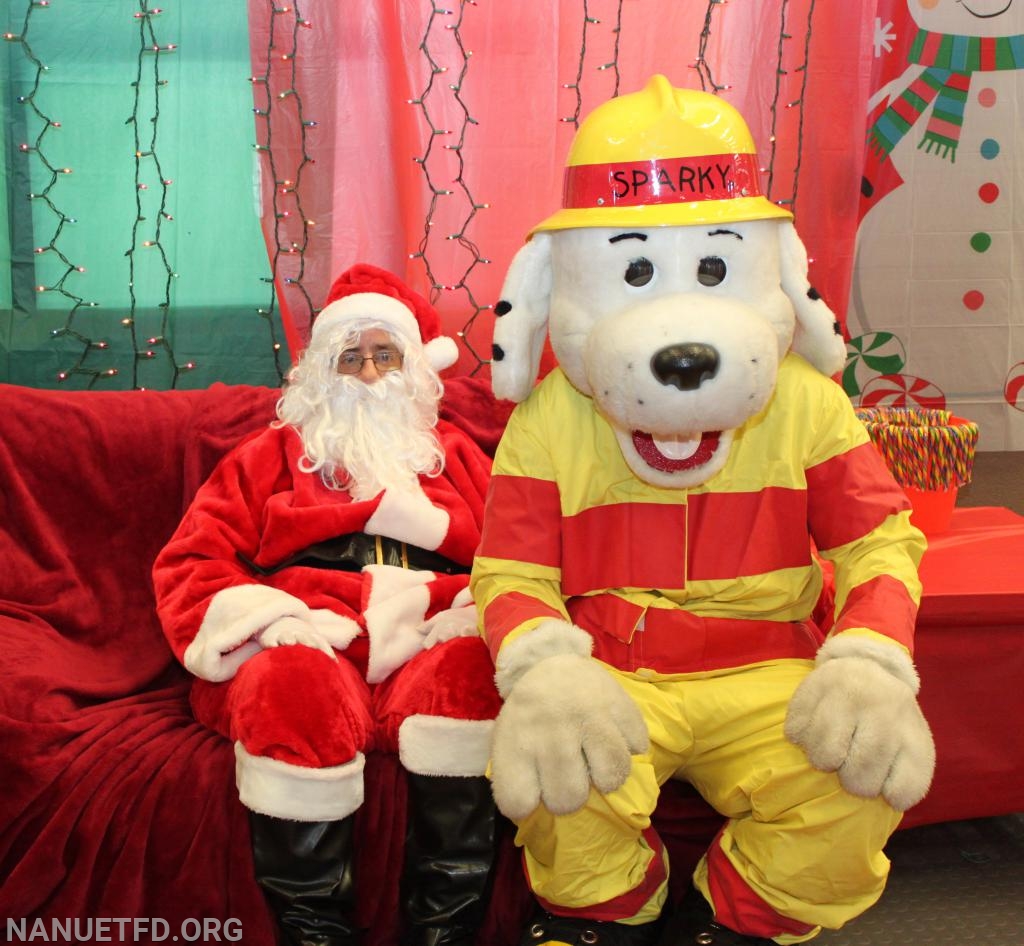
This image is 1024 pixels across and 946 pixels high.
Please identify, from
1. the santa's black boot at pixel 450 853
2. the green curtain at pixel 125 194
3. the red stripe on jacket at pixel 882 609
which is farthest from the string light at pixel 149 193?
the red stripe on jacket at pixel 882 609

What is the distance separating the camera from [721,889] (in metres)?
1.34

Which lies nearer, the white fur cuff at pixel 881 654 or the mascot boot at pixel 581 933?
the white fur cuff at pixel 881 654

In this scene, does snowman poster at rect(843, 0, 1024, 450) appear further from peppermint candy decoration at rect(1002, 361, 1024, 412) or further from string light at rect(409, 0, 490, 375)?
string light at rect(409, 0, 490, 375)

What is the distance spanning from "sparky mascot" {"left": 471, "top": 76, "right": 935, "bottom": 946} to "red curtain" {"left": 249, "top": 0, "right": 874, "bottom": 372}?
921mm

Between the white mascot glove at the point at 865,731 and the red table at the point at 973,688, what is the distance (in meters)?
0.48

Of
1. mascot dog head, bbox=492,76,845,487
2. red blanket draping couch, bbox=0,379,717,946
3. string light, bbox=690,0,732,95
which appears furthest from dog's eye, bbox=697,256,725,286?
string light, bbox=690,0,732,95

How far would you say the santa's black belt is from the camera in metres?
1.83

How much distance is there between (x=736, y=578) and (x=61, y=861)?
1007mm

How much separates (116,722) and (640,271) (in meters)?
1.06

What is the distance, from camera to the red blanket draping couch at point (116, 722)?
1.49 metres

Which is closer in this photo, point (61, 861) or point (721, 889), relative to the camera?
point (721, 889)

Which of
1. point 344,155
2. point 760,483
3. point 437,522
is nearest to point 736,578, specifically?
point 760,483

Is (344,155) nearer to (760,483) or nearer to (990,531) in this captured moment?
(760,483)

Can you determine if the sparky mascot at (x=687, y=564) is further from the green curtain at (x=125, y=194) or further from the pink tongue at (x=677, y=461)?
the green curtain at (x=125, y=194)
